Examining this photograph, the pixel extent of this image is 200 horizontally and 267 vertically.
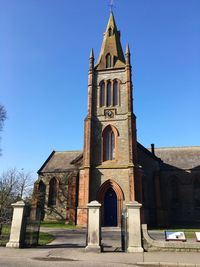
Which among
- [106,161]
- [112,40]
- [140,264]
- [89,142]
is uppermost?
[112,40]

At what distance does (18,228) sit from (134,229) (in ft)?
18.5

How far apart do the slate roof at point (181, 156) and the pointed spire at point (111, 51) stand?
17.8m

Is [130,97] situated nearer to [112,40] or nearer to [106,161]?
[106,161]

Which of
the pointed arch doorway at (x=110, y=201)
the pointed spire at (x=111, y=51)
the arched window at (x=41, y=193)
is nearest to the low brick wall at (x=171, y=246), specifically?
the pointed arch doorway at (x=110, y=201)

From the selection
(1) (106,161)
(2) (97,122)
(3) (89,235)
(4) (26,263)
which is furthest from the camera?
(2) (97,122)

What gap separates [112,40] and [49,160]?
22552 millimetres

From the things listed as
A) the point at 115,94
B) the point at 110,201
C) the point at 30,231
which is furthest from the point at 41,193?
the point at 30,231

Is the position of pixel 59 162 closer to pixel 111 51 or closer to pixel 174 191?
pixel 174 191

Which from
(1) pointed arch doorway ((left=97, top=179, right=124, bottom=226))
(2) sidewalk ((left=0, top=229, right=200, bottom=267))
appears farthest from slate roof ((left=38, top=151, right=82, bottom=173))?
(2) sidewalk ((left=0, top=229, right=200, bottom=267))

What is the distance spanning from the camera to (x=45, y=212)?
36531 mm

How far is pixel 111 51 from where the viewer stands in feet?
107

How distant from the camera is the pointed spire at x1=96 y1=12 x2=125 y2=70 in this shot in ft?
103

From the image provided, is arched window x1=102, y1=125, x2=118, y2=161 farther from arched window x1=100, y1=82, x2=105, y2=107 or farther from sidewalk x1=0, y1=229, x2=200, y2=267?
sidewalk x1=0, y1=229, x2=200, y2=267

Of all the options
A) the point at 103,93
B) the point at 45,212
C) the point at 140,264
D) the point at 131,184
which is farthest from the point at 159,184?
the point at 140,264
